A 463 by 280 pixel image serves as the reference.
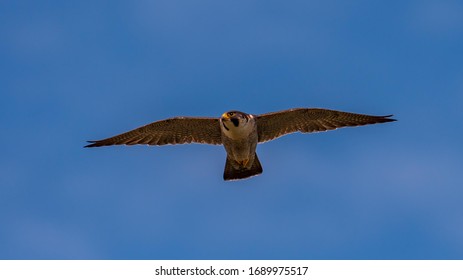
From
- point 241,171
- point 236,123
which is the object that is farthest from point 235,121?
point 241,171

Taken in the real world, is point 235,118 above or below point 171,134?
below

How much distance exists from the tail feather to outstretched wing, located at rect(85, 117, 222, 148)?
0.61m

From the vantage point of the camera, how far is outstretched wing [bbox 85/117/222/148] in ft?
57.9

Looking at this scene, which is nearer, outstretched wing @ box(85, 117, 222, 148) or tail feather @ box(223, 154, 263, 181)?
outstretched wing @ box(85, 117, 222, 148)

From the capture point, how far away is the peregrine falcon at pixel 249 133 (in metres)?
17.2

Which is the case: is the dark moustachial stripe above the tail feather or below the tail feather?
above

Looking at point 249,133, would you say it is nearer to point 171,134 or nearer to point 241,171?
point 241,171

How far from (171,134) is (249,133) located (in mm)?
2048

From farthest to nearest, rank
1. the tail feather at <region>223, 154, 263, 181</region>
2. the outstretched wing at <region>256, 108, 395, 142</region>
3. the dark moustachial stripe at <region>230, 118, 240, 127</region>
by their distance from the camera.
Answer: the tail feather at <region>223, 154, 263, 181</region> → the outstretched wing at <region>256, 108, 395, 142</region> → the dark moustachial stripe at <region>230, 118, 240, 127</region>

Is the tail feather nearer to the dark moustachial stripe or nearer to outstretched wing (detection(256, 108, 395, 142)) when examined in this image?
outstretched wing (detection(256, 108, 395, 142))

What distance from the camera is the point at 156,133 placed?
58.9 ft

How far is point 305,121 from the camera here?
17.7 metres

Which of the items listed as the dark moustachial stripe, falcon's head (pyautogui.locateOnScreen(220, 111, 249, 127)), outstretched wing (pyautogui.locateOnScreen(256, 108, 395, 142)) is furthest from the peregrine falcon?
the dark moustachial stripe
